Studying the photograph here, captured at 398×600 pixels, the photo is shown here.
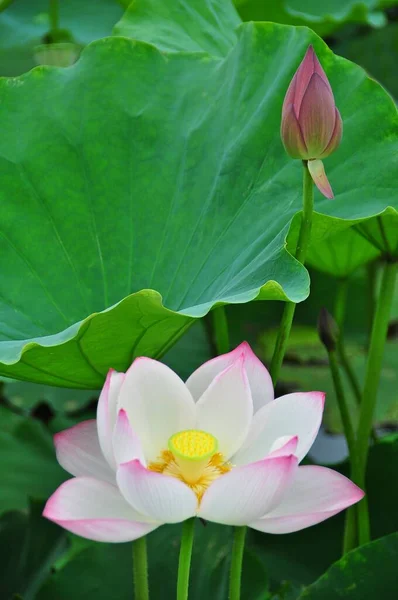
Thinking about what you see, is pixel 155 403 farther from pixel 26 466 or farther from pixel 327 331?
pixel 26 466

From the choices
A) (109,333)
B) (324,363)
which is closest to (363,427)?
(109,333)

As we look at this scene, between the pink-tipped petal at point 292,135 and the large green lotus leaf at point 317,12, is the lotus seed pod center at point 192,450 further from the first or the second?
the large green lotus leaf at point 317,12

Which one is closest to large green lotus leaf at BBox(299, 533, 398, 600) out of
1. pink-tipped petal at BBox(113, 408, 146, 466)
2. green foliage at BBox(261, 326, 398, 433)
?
pink-tipped petal at BBox(113, 408, 146, 466)

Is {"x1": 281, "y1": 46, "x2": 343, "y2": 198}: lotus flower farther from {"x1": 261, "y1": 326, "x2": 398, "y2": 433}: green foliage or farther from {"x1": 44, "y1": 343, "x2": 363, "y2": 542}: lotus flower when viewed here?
{"x1": 261, "y1": 326, "x2": 398, "y2": 433}: green foliage

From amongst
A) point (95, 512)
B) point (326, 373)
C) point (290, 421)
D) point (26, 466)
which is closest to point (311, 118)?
point (290, 421)

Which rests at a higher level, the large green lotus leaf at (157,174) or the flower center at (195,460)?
the large green lotus leaf at (157,174)

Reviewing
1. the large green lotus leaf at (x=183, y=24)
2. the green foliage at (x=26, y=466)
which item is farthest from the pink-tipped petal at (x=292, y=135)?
the green foliage at (x=26, y=466)

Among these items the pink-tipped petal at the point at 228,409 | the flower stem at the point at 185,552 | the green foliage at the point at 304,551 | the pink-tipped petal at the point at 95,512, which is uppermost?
the pink-tipped petal at the point at 228,409
